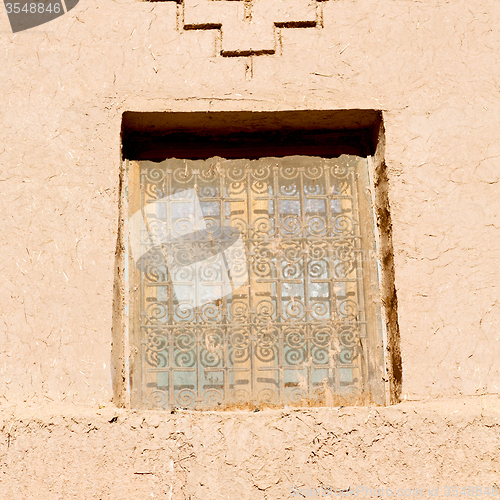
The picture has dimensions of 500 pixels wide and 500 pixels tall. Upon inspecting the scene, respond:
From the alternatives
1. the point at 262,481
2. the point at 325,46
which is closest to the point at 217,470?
the point at 262,481

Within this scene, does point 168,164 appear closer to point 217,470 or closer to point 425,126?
point 425,126

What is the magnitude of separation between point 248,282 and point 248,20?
1152mm

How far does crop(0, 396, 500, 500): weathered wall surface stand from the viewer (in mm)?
2395

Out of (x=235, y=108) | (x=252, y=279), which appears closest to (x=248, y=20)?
(x=235, y=108)

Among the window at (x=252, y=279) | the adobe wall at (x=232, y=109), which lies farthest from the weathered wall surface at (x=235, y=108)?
the window at (x=252, y=279)

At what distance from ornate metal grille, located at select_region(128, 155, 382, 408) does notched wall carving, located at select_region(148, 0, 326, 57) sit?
0.50 metres

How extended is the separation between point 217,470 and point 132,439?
33 centimetres

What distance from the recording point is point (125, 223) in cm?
287

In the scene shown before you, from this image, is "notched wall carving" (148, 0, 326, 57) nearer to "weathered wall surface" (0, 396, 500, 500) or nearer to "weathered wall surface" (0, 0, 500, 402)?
"weathered wall surface" (0, 0, 500, 402)

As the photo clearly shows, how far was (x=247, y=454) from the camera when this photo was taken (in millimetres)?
2430
